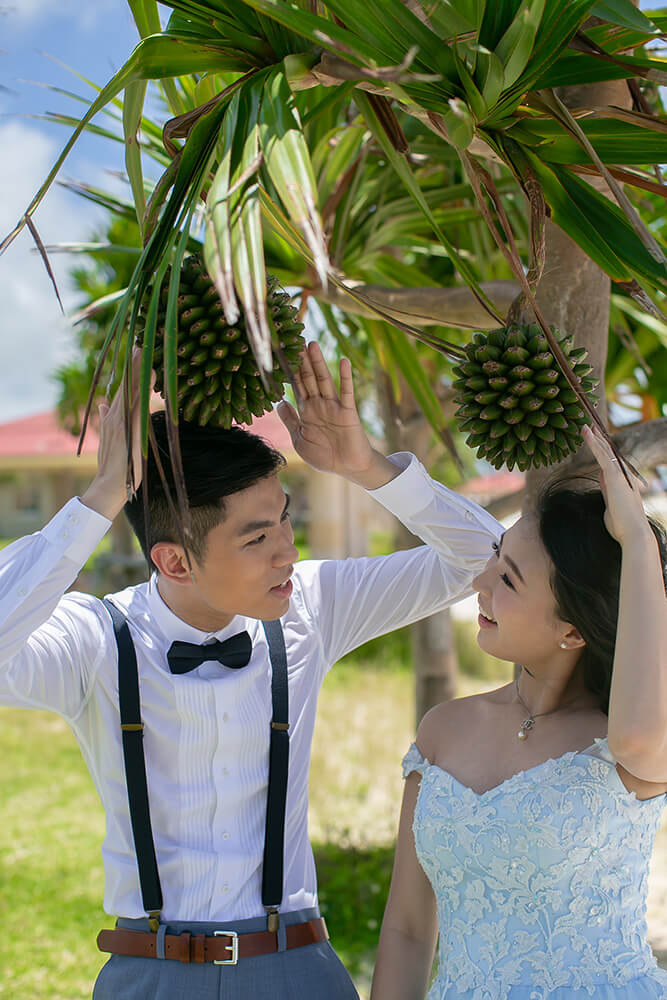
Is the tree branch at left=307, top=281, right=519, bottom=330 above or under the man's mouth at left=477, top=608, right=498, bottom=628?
above

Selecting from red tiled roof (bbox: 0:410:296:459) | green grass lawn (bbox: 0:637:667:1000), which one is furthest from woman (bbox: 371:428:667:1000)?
red tiled roof (bbox: 0:410:296:459)

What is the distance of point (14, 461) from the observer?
16.8 m

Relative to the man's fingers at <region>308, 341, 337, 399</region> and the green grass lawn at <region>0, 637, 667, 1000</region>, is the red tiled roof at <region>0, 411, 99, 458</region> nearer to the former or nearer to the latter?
the green grass lawn at <region>0, 637, 667, 1000</region>


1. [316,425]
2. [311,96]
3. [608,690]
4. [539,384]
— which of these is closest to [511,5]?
[539,384]

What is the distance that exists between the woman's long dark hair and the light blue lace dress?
175 millimetres

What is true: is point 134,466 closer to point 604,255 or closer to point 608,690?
point 604,255

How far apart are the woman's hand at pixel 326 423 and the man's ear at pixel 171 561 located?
303mm

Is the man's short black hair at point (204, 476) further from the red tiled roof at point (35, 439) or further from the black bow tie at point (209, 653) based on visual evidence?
the red tiled roof at point (35, 439)

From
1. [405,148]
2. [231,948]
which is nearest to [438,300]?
[405,148]

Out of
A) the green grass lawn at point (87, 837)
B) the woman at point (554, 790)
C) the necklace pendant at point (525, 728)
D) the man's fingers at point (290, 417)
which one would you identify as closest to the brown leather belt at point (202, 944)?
the woman at point (554, 790)

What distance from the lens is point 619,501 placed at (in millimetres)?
Result: 1369

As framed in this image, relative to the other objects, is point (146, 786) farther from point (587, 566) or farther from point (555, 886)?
point (587, 566)

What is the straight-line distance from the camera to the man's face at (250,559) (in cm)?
169

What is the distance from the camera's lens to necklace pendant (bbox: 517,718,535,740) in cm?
159
